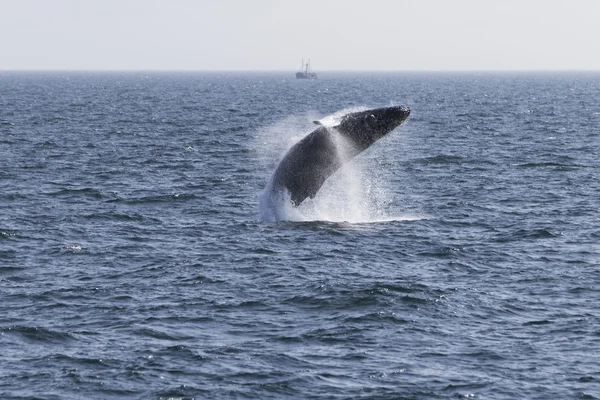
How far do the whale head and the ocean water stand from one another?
0.68 m

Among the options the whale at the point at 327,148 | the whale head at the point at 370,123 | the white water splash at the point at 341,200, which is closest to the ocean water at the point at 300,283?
the white water splash at the point at 341,200

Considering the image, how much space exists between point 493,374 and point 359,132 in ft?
41.0

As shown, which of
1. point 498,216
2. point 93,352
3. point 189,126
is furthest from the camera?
point 189,126

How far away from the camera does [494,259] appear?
36.0 m

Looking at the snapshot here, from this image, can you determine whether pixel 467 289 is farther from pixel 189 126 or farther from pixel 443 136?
pixel 189 126

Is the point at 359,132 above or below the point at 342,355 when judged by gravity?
above

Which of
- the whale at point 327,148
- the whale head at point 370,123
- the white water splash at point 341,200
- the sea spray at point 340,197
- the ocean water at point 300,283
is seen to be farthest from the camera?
the white water splash at point 341,200

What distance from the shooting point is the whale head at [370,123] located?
109 ft

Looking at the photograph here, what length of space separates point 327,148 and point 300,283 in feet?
18.7

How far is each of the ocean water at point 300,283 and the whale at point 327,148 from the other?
3.30 feet

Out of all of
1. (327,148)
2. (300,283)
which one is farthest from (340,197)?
(300,283)

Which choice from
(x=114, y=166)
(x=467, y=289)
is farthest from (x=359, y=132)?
(x=114, y=166)

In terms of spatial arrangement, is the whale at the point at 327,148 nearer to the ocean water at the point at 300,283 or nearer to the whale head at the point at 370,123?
the whale head at the point at 370,123

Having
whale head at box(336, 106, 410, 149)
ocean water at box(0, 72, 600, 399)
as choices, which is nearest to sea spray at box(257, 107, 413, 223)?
ocean water at box(0, 72, 600, 399)
